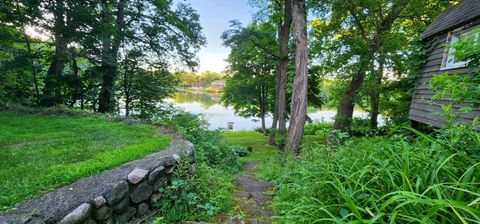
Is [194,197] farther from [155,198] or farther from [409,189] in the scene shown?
[409,189]

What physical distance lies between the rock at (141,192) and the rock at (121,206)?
8 centimetres

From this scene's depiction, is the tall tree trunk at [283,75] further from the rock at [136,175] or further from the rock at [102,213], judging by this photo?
the rock at [102,213]

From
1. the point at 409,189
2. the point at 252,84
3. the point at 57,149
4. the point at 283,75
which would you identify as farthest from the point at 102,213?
the point at 252,84

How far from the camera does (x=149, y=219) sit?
2.96 m

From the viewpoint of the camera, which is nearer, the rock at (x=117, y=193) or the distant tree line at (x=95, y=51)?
the rock at (x=117, y=193)

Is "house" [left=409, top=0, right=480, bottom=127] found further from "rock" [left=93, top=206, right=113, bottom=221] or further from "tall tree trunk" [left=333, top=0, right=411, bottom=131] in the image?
"rock" [left=93, top=206, right=113, bottom=221]

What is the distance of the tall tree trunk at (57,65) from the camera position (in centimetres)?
791

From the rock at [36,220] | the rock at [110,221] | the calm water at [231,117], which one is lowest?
the calm water at [231,117]

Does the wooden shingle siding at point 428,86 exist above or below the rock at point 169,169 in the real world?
above

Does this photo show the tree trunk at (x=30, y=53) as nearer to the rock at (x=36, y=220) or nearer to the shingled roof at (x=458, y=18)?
the rock at (x=36, y=220)

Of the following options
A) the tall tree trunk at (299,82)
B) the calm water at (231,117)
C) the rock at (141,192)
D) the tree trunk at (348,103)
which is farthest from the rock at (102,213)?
the tree trunk at (348,103)

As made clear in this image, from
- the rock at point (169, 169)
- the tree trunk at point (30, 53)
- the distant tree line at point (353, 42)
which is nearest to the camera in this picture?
the rock at point (169, 169)

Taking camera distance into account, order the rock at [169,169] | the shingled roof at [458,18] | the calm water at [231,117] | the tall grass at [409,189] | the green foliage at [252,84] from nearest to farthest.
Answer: the tall grass at [409,189], the rock at [169,169], the shingled roof at [458,18], the calm water at [231,117], the green foliage at [252,84]

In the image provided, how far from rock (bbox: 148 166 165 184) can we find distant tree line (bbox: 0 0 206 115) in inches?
278
